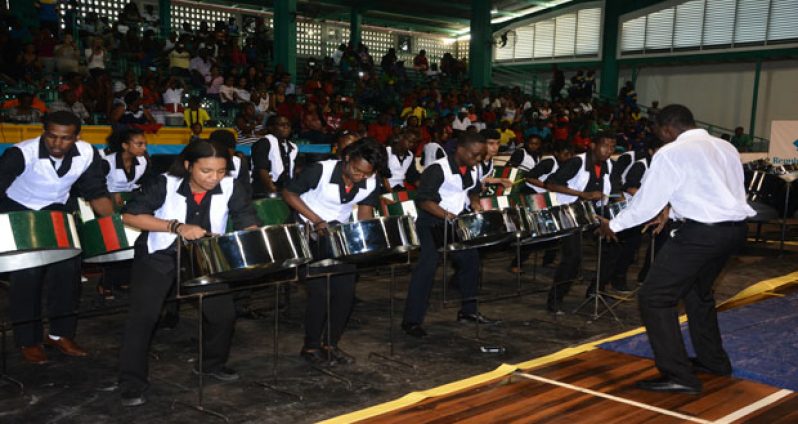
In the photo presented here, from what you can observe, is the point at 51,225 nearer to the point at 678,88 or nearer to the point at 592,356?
the point at 592,356

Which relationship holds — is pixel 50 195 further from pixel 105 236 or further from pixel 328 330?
pixel 328 330

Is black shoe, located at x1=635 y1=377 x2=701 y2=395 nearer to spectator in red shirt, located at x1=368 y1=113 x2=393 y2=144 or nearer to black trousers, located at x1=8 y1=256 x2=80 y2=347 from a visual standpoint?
black trousers, located at x1=8 y1=256 x2=80 y2=347

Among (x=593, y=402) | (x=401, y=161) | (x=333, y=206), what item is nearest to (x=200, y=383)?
(x=333, y=206)

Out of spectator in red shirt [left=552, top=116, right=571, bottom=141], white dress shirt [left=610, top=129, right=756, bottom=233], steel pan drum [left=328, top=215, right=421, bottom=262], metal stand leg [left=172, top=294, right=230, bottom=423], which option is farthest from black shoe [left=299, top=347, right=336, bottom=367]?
spectator in red shirt [left=552, top=116, right=571, bottom=141]

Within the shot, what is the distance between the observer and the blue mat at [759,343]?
3115 millimetres

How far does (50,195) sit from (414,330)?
1739 millimetres

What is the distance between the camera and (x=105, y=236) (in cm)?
289

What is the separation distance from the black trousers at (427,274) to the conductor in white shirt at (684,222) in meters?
1.00

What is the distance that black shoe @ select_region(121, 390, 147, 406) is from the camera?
8.74 ft

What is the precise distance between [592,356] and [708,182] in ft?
3.27

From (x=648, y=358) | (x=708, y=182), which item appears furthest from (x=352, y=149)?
(x=648, y=358)

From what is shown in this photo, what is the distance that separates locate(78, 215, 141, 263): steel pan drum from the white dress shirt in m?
1.93

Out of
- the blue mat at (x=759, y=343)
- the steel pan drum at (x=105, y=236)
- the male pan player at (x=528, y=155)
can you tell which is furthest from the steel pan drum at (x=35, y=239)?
the male pan player at (x=528, y=155)

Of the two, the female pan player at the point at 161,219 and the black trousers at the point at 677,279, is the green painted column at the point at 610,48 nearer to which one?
the black trousers at the point at 677,279
